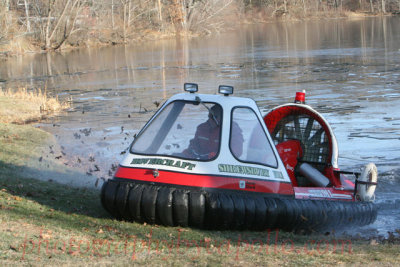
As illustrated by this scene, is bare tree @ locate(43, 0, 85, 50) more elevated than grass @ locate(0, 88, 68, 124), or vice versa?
bare tree @ locate(43, 0, 85, 50)

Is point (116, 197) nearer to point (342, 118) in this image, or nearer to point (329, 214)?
point (329, 214)

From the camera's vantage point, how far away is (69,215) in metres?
7.63

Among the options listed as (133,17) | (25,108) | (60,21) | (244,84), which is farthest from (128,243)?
(133,17)

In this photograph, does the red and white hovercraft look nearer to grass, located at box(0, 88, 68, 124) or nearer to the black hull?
the black hull

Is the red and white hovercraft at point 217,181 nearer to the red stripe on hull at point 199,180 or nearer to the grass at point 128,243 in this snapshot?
the red stripe on hull at point 199,180

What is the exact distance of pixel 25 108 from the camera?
67.0 ft

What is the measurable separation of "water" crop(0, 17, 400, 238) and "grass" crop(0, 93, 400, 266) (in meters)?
2.26

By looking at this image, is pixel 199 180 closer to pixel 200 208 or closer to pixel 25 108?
pixel 200 208

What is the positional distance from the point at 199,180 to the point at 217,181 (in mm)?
215

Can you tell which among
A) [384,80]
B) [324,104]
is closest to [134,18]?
[384,80]

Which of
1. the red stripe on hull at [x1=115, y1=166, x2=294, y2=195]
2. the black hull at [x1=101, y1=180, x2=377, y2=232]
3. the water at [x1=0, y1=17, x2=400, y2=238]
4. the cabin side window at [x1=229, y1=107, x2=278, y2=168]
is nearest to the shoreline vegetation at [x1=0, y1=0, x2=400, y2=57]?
the water at [x1=0, y1=17, x2=400, y2=238]

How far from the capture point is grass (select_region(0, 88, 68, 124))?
1897 centimetres

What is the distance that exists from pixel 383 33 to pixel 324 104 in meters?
33.3

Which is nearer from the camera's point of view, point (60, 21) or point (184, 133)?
point (184, 133)
